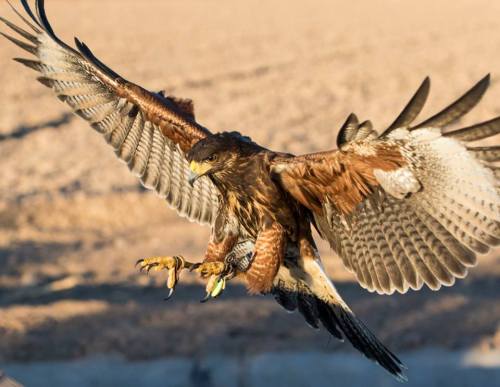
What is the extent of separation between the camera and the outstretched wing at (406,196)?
605 centimetres

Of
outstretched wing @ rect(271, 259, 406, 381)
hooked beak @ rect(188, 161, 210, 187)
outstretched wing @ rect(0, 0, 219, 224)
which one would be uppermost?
outstretched wing @ rect(0, 0, 219, 224)

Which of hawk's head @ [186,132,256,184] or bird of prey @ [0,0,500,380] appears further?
hawk's head @ [186,132,256,184]

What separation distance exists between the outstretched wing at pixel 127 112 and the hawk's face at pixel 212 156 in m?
0.68

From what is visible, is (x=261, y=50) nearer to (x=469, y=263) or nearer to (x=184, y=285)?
(x=184, y=285)

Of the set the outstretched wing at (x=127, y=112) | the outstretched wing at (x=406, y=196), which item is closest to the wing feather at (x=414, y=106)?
the outstretched wing at (x=406, y=196)

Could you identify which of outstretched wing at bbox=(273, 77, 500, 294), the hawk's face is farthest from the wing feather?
the hawk's face

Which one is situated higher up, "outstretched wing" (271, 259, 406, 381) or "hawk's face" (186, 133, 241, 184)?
"hawk's face" (186, 133, 241, 184)

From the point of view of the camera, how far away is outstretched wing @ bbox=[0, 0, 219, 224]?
304 inches

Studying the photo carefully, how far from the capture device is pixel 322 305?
7344 millimetres

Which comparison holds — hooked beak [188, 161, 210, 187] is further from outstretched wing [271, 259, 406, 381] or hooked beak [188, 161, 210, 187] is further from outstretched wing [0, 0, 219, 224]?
outstretched wing [271, 259, 406, 381]

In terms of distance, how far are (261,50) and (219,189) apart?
54.8ft

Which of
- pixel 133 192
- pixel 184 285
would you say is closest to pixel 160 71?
pixel 133 192

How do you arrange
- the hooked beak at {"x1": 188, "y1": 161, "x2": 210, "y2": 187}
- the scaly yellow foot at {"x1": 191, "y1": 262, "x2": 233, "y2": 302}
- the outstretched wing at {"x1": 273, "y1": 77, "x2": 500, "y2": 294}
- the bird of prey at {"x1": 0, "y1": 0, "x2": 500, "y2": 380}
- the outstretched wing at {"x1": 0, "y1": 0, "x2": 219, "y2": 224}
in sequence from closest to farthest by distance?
1. the outstretched wing at {"x1": 273, "y1": 77, "x2": 500, "y2": 294}
2. the bird of prey at {"x1": 0, "y1": 0, "x2": 500, "y2": 380}
3. the hooked beak at {"x1": 188, "y1": 161, "x2": 210, "y2": 187}
4. the scaly yellow foot at {"x1": 191, "y1": 262, "x2": 233, "y2": 302}
5. the outstretched wing at {"x1": 0, "y1": 0, "x2": 219, "y2": 224}

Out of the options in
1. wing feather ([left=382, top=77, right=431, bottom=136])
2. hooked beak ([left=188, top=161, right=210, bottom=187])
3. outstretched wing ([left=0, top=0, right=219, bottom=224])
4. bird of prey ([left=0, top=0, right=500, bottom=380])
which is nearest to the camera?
wing feather ([left=382, top=77, right=431, bottom=136])
